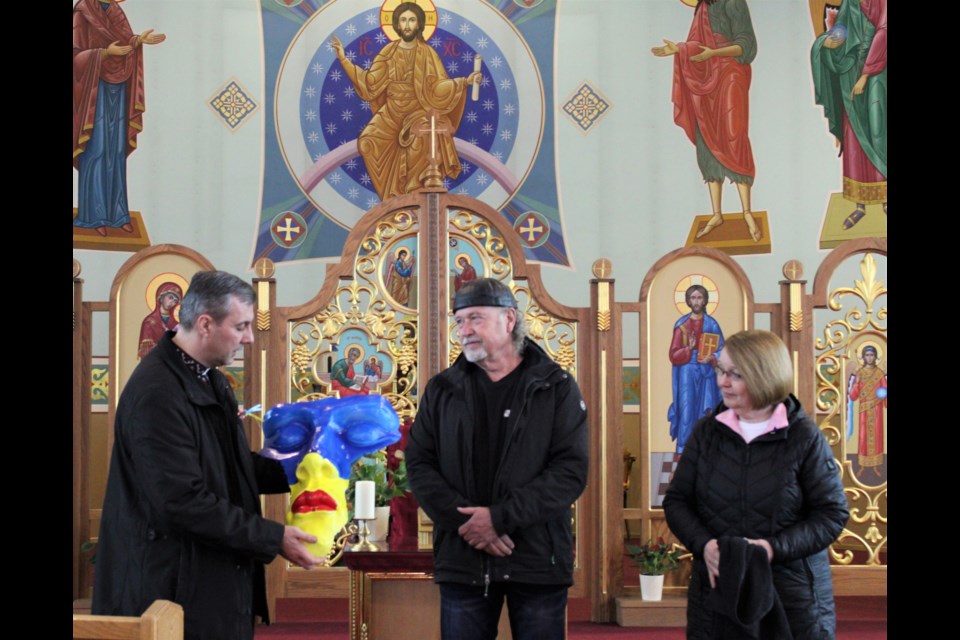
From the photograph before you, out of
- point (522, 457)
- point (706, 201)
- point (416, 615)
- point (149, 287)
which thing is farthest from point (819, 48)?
point (522, 457)

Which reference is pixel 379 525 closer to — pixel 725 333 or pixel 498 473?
pixel 498 473

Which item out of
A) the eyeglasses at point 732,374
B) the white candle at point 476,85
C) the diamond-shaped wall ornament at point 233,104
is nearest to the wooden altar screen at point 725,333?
the eyeglasses at point 732,374

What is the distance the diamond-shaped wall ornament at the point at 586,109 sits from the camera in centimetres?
1176

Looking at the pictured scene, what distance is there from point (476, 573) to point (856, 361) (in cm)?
406

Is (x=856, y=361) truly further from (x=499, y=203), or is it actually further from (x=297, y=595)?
(x=499, y=203)

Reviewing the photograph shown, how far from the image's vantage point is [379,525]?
17.4 ft

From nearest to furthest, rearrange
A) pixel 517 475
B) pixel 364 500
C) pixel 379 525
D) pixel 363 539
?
pixel 517 475 < pixel 364 500 < pixel 363 539 < pixel 379 525

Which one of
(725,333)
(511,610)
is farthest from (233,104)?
(511,610)

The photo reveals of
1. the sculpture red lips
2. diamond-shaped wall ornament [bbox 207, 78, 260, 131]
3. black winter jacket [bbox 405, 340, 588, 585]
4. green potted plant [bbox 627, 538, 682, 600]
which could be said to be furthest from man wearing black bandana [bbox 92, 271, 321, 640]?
diamond-shaped wall ornament [bbox 207, 78, 260, 131]

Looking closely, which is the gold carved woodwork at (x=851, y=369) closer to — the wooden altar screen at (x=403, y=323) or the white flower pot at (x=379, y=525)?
the wooden altar screen at (x=403, y=323)

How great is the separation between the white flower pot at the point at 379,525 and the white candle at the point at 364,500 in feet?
1.60

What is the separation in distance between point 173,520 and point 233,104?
9573mm

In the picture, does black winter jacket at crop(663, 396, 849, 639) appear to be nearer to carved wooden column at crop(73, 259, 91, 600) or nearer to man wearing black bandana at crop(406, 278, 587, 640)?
man wearing black bandana at crop(406, 278, 587, 640)

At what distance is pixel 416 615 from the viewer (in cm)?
491
